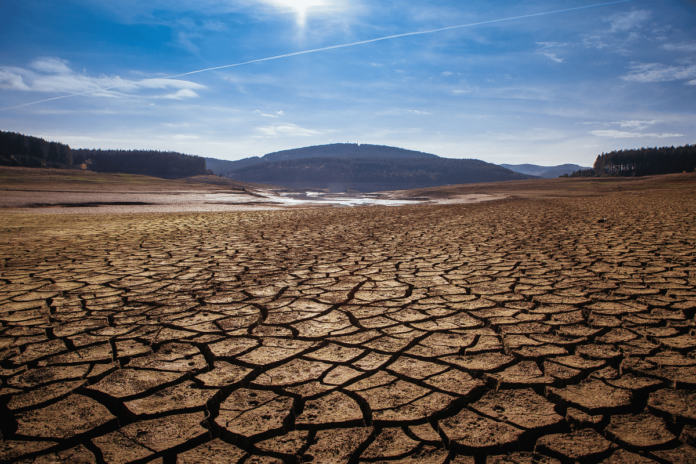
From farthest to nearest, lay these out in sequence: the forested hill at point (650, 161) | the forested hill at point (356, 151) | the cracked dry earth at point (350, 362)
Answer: the forested hill at point (356, 151), the forested hill at point (650, 161), the cracked dry earth at point (350, 362)

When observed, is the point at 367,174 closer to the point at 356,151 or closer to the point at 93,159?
the point at 93,159

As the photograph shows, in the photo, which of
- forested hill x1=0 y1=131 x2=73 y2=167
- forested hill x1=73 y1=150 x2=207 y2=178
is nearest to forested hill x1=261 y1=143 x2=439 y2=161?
forested hill x1=73 y1=150 x2=207 y2=178

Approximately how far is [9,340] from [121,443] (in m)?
1.51

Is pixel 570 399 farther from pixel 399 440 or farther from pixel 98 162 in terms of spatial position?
pixel 98 162

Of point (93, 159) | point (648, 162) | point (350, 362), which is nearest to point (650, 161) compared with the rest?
point (648, 162)

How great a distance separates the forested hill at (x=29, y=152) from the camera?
145 ft

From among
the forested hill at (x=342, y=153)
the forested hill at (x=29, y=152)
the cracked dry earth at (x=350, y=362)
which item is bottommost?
the cracked dry earth at (x=350, y=362)

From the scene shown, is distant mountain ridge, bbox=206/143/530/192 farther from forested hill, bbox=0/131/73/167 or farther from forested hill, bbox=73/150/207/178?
forested hill, bbox=0/131/73/167

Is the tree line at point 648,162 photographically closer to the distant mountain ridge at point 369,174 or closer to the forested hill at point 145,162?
the distant mountain ridge at point 369,174

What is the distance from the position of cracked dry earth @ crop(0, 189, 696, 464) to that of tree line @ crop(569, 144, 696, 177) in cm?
5996

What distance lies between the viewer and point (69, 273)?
3.81 meters

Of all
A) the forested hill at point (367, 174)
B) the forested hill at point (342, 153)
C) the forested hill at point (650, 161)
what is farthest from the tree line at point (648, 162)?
the forested hill at point (342, 153)

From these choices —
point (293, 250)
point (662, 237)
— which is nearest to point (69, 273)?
point (293, 250)

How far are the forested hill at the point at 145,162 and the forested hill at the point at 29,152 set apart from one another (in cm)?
1056
